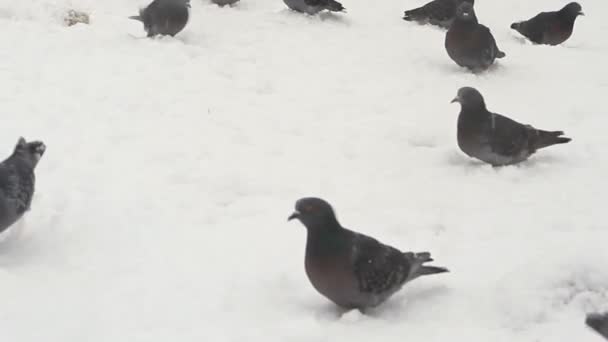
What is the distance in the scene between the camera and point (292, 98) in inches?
275

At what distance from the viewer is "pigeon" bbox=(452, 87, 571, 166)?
217 inches

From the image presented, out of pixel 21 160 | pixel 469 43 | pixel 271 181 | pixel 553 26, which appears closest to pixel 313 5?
pixel 469 43

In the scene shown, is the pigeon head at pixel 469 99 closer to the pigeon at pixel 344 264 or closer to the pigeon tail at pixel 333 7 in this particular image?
the pigeon at pixel 344 264

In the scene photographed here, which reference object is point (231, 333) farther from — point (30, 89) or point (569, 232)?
point (30, 89)

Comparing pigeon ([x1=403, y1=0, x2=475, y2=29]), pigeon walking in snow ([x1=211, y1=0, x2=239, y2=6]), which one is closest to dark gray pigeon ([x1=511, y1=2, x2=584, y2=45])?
pigeon ([x1=403, y1=0, x2=475, y2=29])

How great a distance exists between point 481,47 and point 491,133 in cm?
237

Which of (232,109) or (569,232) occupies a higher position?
(569,232)

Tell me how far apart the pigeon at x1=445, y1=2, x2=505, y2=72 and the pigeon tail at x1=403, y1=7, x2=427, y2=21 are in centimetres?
184

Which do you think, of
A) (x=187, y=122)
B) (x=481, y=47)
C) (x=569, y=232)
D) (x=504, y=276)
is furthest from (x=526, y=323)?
(x=481, y=47)

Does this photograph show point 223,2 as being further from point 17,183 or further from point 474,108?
point 17,183

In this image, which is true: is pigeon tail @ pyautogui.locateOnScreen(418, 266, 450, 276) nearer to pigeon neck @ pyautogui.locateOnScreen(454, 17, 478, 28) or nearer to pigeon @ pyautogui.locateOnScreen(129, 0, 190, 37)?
pigeon neck @ pyautogui.locateOnScreen(454, 17, 478, 28)

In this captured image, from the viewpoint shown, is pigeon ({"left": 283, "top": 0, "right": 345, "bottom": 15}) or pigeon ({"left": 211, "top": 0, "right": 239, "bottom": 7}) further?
pigeon ({"left": 211, "top": 0, "right": 239, "bottom": 7})

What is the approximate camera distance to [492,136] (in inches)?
216

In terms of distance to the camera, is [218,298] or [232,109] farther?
[232,109]
